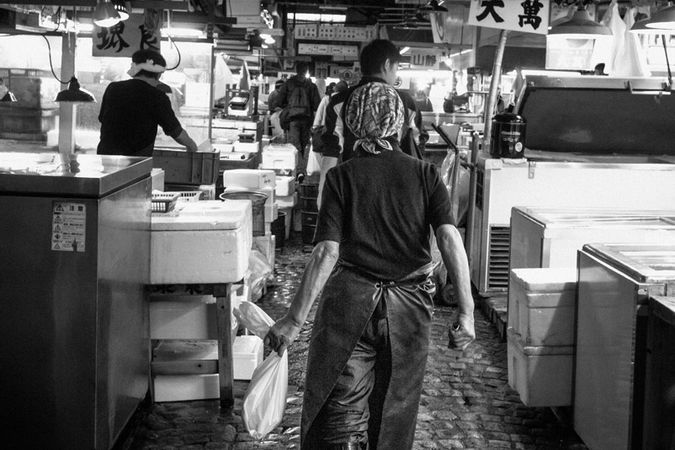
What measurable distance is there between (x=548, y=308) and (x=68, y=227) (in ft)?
9.37

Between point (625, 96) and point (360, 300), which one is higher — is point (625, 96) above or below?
above

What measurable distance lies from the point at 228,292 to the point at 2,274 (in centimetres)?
171

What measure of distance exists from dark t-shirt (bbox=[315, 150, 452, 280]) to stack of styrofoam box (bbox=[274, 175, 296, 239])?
7790 mm

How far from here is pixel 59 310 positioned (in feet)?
13.5

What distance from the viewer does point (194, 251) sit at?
5406 mm

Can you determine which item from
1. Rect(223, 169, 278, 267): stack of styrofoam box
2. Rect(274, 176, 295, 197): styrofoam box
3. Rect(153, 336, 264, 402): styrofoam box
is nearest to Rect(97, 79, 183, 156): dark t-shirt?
Rect(223, 169, 278, 267): stack of styrofoam box

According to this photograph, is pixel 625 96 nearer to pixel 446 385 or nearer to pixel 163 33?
pixel 446 385

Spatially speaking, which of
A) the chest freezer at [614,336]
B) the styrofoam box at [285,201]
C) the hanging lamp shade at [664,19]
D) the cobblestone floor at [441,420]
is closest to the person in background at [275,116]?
the styrofoam box at [285,201]

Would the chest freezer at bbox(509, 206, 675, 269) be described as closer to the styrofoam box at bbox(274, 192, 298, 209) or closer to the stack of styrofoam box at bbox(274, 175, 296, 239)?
the stack of styrofoam box at bbox(274, 175, 296, 239)

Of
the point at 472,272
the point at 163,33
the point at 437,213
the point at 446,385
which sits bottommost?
the point at 446,385

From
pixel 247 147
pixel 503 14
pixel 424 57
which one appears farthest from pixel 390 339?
pixel 424 57

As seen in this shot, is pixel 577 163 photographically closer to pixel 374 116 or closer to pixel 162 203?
pixel 162 203

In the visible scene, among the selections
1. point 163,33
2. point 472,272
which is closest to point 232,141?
point 163,33

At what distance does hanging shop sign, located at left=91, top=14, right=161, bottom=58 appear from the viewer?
10984 mm
